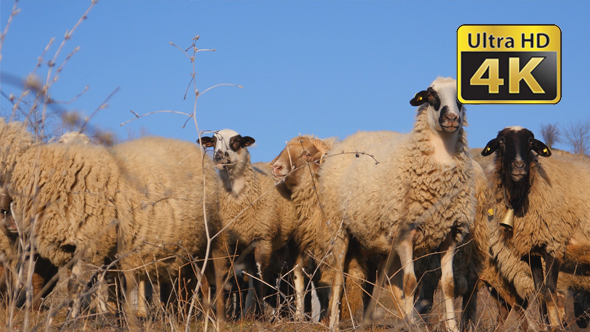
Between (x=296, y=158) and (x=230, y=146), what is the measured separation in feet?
3.39

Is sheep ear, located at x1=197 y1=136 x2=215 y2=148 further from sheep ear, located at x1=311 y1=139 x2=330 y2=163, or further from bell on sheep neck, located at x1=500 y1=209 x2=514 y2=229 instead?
bell on sheep neck, located at x1=500 y1=209 x2=514 y2=229

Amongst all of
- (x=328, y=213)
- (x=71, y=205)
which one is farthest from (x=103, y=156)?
(x=328, y=213)

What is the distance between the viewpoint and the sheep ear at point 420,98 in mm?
6453

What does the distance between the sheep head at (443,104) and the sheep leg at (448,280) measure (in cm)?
112

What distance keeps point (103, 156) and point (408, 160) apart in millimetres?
3187

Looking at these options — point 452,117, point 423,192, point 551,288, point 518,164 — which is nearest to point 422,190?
point 423,192

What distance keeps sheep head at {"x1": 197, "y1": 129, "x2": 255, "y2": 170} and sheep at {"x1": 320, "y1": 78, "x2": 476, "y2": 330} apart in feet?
7.52

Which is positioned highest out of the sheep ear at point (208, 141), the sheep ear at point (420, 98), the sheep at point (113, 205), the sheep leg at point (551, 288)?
the sheep ear at point (420, 98)

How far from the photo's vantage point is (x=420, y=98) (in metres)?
6.45

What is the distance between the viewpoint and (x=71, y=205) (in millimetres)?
5742

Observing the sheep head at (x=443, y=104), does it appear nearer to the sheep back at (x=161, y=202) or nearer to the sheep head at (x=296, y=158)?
the sheep back at (x=161, y=202)

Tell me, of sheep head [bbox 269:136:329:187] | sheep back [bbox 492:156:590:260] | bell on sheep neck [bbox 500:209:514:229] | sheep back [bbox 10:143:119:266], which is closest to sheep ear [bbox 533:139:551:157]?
sheep back [bbox 492:156:590:260]

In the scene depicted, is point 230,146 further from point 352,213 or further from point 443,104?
point 443,104

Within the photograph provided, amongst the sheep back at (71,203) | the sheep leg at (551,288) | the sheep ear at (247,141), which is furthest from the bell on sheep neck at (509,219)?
the sheep back at (71,203)
